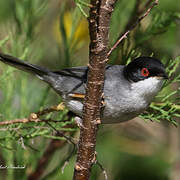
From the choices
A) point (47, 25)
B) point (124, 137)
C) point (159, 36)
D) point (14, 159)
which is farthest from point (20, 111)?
point (47, 25)

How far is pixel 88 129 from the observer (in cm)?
157

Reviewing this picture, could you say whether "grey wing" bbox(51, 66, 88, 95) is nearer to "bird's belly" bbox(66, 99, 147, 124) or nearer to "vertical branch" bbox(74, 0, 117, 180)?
"bird's belly" bbox(66, 99, 147, 124)

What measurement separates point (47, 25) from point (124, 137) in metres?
1.46

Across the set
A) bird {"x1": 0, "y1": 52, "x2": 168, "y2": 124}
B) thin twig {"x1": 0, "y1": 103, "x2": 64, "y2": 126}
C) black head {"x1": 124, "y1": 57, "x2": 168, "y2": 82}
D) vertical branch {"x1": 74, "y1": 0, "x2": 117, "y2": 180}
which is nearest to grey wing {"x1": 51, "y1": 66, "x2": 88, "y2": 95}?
bird {"x1": 0, "y1": 52, "x2": 168, "y2": 124}

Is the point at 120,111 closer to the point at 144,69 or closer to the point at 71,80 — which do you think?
the point at 144,69

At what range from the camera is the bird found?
2.02 m

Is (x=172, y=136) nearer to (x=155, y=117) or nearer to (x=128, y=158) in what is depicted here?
(x=128, y=158)

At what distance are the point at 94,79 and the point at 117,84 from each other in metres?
0.75

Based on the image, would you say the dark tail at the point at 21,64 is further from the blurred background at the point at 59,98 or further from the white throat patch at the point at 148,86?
the white throat patch at the point at 148,86

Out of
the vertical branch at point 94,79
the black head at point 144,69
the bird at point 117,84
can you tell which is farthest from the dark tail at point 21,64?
the vertical branch at point 94,79

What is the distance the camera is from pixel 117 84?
219cm

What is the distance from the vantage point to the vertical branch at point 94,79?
51.4 inches

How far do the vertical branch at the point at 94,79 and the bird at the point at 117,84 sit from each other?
357mm

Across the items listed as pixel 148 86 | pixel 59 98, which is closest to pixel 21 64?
pixel 59 98
